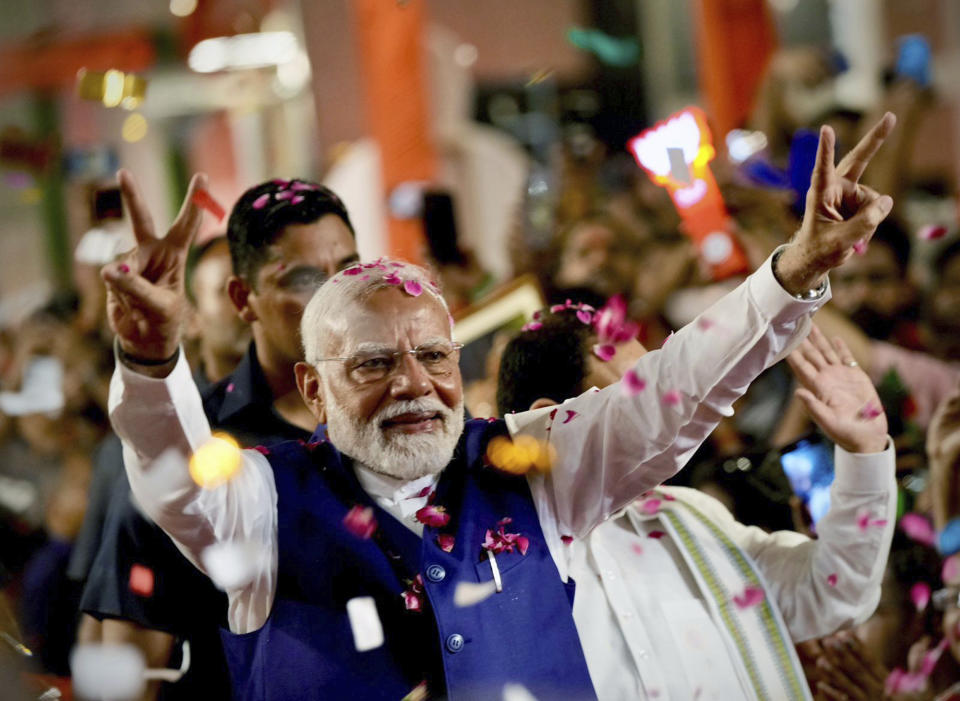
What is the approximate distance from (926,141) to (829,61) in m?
2.70

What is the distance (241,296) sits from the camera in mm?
2984

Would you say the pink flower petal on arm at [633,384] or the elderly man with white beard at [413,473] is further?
the pink flower petal on arm at [633,384]

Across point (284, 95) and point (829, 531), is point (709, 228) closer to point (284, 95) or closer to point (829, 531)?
point (829, 531)

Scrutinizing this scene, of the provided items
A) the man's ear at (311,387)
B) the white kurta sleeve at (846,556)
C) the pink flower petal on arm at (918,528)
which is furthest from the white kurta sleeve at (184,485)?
the pink flower petal on arm at (918,528)

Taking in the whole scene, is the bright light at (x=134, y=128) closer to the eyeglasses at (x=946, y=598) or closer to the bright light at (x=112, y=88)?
the bright light at (x=112, y=88)

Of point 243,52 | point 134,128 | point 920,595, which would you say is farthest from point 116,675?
point 134,128

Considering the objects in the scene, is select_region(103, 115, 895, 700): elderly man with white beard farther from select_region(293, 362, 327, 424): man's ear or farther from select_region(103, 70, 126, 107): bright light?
select_region(103, 70, 126, 107): bright light

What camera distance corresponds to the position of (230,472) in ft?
7.02

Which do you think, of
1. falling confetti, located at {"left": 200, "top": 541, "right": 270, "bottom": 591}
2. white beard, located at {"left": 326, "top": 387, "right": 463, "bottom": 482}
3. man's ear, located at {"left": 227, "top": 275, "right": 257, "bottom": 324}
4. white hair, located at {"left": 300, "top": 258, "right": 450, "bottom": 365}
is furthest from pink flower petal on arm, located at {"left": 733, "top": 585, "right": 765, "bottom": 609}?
man's ear, located at {"left": 227, "top": 275, "right": 257, "bottom": 324}

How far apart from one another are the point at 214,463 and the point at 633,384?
0.69 m

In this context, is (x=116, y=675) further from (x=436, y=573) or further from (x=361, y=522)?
(x=436, y=573)

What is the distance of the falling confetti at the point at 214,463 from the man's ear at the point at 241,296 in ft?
2.73

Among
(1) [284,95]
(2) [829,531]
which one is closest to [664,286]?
(2) [829,531]

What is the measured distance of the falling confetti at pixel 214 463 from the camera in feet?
6.65
